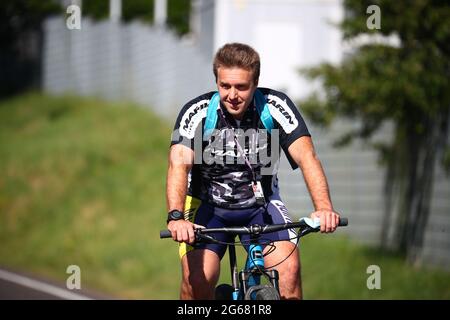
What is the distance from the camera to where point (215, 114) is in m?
6.85

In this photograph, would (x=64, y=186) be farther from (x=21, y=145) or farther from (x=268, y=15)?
(x=268, y=15)

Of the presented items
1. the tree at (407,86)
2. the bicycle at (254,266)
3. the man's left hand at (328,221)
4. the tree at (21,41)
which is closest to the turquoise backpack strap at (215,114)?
the bicycle at (254,266)

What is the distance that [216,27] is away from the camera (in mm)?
24031

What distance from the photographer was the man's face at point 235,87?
6.59 metres

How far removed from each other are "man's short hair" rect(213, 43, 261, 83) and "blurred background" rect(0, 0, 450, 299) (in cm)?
583

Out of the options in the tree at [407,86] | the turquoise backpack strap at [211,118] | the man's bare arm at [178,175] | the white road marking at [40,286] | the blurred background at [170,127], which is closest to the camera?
the man's bare arm at [178,175]

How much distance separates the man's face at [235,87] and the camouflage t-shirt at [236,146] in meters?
0.18

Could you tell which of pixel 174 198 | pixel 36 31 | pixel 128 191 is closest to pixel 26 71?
pixel 36 31

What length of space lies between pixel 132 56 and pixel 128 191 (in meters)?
8.47

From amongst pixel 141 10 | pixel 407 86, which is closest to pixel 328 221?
pixel 407 86

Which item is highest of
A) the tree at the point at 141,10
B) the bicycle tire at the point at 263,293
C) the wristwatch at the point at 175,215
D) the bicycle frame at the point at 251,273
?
the tree at the point at 141,10

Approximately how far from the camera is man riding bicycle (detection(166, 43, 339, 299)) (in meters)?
6.66

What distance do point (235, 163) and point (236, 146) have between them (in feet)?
0.50

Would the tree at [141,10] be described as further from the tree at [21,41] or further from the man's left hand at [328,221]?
the man's left hand at [328,221]
